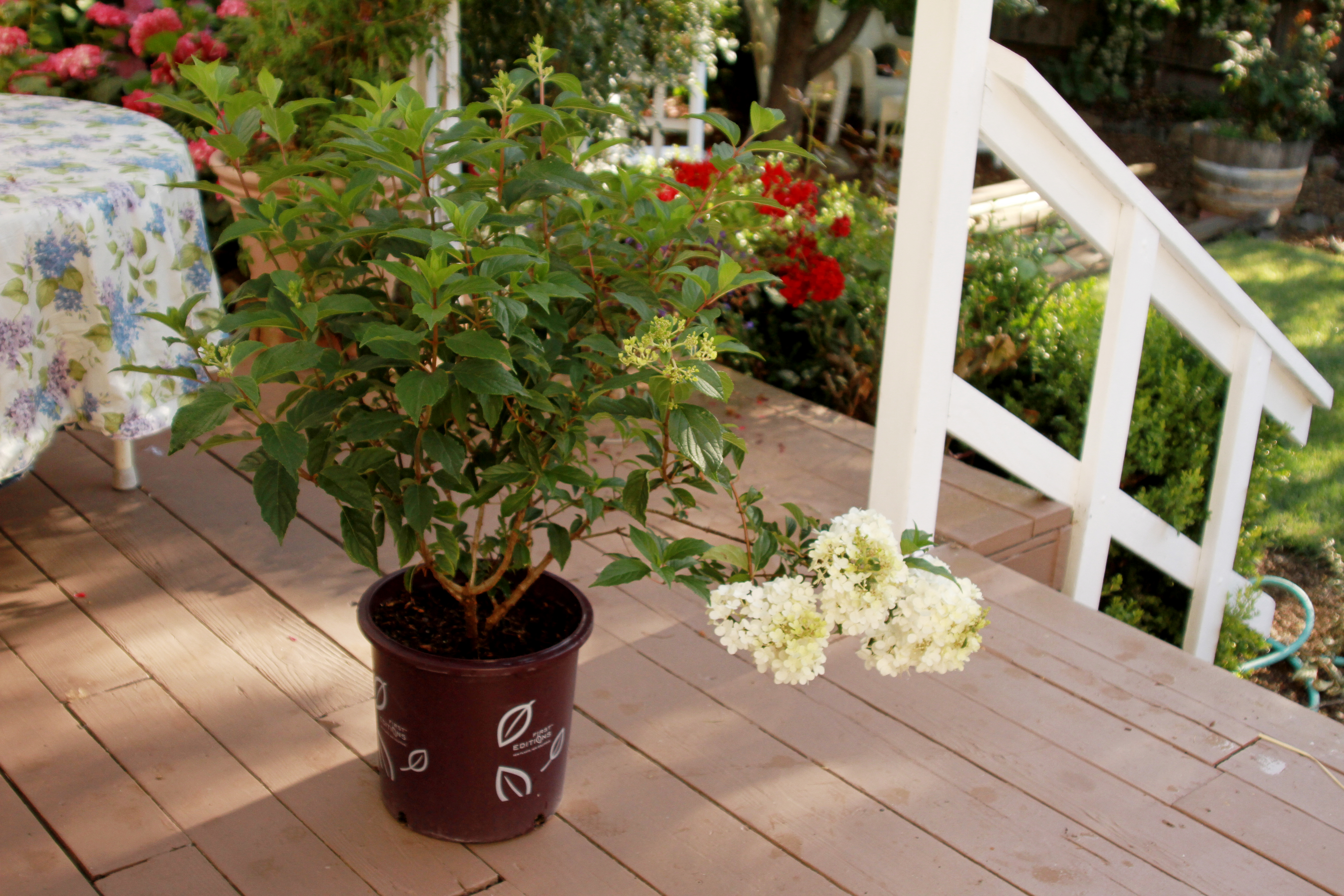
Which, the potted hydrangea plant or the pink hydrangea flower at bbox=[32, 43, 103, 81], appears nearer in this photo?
the potted hydrangea plant

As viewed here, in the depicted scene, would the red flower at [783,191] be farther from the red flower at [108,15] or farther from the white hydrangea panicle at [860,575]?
the red flower at [108,15]

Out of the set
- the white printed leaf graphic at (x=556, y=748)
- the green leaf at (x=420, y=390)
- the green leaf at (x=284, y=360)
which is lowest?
the white printed leaf graphic at (x=556, y=748)

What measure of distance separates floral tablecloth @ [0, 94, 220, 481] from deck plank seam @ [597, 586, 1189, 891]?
0.94m

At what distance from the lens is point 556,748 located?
152 centimetres

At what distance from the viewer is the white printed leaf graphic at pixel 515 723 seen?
1.43 meters

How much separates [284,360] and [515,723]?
58cm

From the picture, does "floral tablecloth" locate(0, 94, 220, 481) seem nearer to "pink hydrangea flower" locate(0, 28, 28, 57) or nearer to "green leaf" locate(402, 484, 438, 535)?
"green leaf" locate(402, 484, 438, 535)

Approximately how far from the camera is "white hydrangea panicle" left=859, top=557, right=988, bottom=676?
3.92ft

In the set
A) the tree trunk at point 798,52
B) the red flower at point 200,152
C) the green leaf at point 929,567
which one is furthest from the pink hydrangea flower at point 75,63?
the tree trunk at point 798,52

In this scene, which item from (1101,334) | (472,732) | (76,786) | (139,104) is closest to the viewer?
(472,732)

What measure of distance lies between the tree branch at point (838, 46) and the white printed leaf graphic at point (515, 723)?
4739 millimetres

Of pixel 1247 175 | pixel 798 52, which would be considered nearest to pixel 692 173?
pixel 798 52

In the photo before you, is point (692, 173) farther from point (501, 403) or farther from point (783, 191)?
point (501, 403)

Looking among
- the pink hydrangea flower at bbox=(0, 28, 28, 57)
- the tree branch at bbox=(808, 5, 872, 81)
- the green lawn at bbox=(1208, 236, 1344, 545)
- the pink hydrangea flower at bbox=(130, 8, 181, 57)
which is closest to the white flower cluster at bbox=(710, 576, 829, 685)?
the green lawn at bbox=(1208, 236, 1344, 545)
